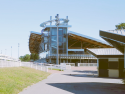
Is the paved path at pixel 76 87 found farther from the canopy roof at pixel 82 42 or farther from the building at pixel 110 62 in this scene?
the canopy roof at pixel 82 42

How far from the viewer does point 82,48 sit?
70.6 m

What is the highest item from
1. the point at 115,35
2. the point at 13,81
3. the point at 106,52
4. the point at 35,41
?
the point at 35,41

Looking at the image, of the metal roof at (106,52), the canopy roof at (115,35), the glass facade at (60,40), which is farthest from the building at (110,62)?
the glass facade at (60,40)

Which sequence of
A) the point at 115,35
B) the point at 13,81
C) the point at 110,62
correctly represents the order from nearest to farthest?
the point at 115,35, the point at 13,81, the point at 110,62

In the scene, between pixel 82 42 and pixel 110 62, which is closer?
pixel 110 62

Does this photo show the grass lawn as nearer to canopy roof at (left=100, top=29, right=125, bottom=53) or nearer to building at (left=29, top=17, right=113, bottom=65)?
canopy roof at (left=100, top=29, right=125, bottom=53)

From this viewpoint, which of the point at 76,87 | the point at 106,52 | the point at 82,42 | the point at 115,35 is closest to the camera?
the point at 115,35

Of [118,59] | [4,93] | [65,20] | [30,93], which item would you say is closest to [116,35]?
[30,93]

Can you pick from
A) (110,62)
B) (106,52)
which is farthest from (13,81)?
(106,52)

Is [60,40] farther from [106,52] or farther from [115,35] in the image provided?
[115,35]

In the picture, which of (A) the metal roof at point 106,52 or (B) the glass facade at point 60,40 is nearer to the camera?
(A) the metal roof at point 106,52

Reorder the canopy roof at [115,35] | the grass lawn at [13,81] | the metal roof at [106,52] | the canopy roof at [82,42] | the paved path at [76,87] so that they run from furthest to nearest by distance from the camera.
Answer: the canopy roof at [82,42], the metal roof at [106,52], the canopy roof at [115,35], the paved path at [76,87], the grass lawn at [13,81]

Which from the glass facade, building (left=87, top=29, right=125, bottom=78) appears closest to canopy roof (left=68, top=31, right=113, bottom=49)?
the glass facade

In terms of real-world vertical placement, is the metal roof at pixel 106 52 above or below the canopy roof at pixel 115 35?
below
